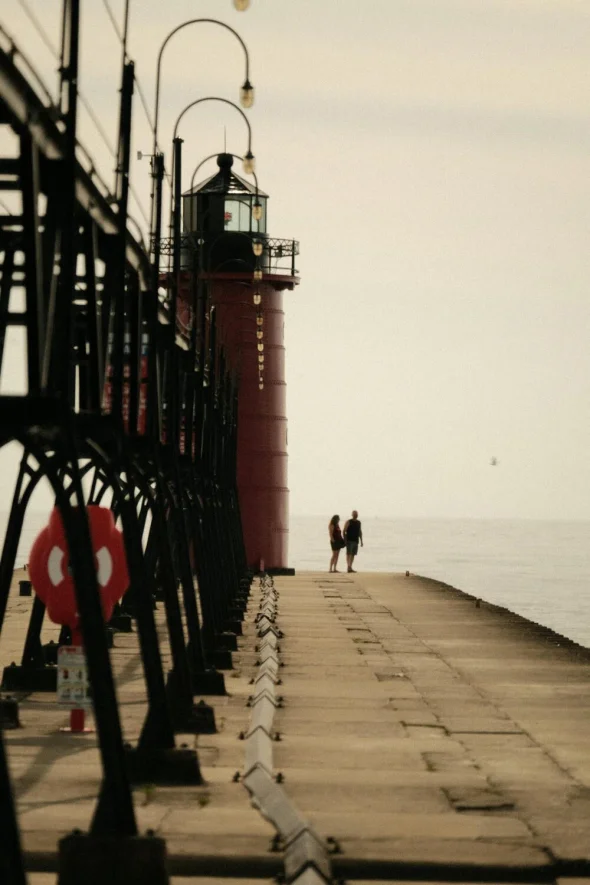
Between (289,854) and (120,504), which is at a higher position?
(120,504)

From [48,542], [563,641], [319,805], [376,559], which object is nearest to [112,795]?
[319,805]

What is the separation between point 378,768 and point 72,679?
2932 millimetres

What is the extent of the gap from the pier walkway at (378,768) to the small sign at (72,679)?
0.53 metres

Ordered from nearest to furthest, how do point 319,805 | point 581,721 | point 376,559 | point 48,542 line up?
point 319,805 < point 48,542 < point 581,721 < point 376,559

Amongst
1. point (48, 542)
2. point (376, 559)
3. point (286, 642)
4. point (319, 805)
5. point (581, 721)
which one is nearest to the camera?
point (319, 805)

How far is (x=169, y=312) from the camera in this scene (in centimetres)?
2002

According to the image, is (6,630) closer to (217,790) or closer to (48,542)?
(48,542)

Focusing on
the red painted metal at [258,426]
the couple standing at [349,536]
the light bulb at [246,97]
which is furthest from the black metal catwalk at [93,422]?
the couple standing at [349,536]

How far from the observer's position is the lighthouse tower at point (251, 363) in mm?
52344

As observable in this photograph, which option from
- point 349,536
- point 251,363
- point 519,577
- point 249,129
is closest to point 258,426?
point 251,363

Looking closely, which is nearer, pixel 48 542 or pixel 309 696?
pixel 48 542

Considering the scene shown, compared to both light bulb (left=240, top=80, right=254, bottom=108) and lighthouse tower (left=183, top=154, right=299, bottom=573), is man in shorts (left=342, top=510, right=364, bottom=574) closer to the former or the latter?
lighthouse tower (left=183, top=154, right=299, bottom=573)

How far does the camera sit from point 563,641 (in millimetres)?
31266

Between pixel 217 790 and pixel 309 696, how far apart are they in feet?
22.9
